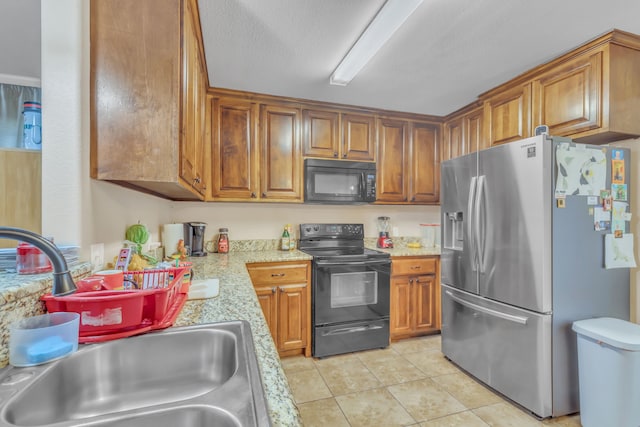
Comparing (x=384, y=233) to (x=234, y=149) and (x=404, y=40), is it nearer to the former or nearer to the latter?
(x=234, y=149)

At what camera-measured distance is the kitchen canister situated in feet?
3.43

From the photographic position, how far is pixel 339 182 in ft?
9.12

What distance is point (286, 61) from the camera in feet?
6.62

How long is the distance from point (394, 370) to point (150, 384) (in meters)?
1.96

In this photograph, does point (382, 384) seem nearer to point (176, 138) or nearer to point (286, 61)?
point (176, 138)

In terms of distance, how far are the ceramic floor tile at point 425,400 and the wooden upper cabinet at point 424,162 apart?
5.77 feet

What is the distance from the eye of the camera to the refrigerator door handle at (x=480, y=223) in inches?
78.4

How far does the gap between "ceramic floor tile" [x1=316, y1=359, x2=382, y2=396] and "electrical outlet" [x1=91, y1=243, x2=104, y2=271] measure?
164 cm

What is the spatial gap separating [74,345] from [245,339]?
428mm

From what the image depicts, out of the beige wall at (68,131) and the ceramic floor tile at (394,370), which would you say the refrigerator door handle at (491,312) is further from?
the beige wall at (68,131)

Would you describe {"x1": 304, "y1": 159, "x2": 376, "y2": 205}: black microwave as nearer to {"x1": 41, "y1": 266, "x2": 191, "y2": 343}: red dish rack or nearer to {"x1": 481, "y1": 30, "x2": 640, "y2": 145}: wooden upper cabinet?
{"x1": 481, "y1": 30, "x2": 640, "y2": 145}: wooden upper cabinet

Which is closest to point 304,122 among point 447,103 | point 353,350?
point 447,103

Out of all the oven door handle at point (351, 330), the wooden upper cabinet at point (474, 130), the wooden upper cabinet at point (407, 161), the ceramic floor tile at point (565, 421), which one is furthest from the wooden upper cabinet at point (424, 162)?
the ceramic floor tile at point (565, 421)

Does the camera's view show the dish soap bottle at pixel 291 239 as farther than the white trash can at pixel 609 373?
Yes
